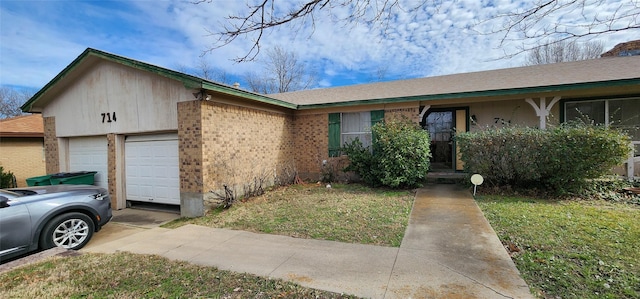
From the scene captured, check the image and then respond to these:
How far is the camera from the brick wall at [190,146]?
6.46 m

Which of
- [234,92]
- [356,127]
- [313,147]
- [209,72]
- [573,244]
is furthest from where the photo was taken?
[209,72]

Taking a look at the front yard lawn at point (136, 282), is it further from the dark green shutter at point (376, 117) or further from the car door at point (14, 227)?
the dark green shutter at point (376, 117)

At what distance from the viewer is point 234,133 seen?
24.8 ft

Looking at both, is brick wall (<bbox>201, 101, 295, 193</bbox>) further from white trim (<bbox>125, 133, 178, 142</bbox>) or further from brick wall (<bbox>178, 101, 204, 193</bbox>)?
white trim (<bbox>125, 133, 178, 142</bbox>)

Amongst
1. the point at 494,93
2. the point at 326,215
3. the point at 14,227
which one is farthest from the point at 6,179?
the point at 494,93

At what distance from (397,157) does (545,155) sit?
357 centimetres

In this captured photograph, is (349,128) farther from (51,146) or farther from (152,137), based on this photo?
(51,146)

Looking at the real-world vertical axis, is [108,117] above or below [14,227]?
above

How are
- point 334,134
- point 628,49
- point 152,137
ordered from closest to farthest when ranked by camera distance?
point 152,137, point 334,134, point 628,49

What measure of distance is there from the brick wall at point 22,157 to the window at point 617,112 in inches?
834

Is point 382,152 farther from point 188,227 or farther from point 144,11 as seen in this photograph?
point 144,11

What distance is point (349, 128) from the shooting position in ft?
33.8

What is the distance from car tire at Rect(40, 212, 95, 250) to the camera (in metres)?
4.52

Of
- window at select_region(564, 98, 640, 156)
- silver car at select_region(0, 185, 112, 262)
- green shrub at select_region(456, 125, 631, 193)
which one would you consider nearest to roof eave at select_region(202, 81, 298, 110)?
silver car at select_region(0, 185, 112, 262)
